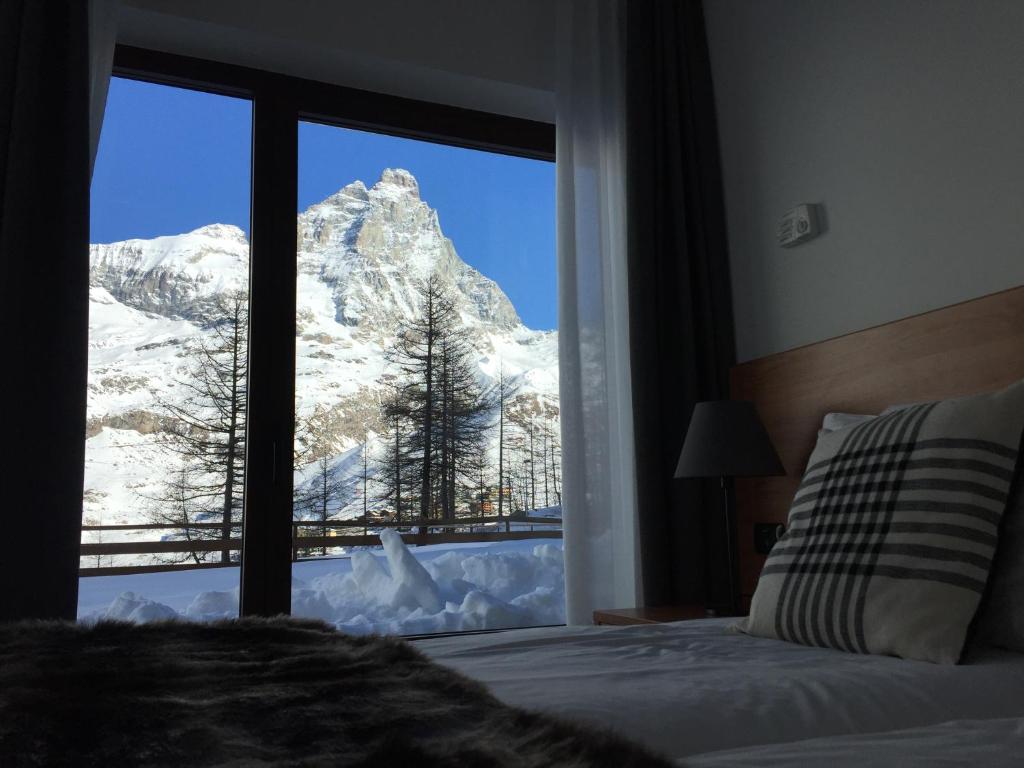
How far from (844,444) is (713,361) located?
147 cm

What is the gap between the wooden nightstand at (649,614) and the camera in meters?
2.51

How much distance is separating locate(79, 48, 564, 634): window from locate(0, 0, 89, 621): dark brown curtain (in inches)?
14.6

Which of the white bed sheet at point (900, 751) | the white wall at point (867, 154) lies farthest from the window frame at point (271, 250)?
the white bed sheet at point (900, 751)

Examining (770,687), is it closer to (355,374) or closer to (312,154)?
(355,374)

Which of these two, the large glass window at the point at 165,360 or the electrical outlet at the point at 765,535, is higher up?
the large glass window at the point at 165,360

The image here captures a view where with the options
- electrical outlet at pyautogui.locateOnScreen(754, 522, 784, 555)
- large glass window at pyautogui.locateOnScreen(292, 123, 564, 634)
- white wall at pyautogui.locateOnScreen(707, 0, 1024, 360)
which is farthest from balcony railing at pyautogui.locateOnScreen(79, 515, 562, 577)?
white wall at pyautogui.locateOnScreen(707, 0, 1024, 360)

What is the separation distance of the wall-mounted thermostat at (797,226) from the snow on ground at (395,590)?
4.65ft

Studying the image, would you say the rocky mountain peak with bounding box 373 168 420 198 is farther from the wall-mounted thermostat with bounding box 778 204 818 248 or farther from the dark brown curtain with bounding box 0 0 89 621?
the wall-mounted thermostat with bounding box 778 204 818 248

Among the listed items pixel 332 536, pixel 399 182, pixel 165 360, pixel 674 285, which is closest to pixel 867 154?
pixel 674 285

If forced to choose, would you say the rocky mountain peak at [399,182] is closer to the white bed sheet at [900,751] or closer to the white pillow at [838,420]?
the white pillow at [838,420]

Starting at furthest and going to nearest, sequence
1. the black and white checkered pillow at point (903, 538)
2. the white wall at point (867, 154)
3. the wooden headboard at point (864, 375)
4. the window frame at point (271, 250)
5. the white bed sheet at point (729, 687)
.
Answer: the window frame at point (271, 250) < the white wall at point (867, 154) < the wooden headboard at point (864, 375) < the black and white checkered pillow at point (903, 538) < the white bed sheet at point (729, 687)

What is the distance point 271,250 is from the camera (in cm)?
304

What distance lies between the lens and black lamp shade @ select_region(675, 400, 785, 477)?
8.23 feet

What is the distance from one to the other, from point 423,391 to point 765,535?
1322 millimetres
